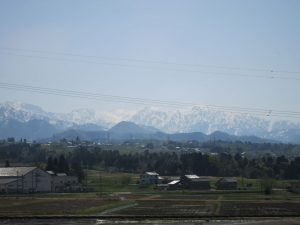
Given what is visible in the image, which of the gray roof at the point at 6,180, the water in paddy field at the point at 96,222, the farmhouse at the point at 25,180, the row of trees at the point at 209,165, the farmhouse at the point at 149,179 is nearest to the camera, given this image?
the water in paddy field at the point at 96,222

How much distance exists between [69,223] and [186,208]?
14.6 meters

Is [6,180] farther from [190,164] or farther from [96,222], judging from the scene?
[96,222]

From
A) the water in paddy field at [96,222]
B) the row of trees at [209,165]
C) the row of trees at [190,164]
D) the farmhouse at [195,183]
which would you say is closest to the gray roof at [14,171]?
the row of trees at [190,164]

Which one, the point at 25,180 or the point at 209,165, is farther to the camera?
the point at 209,165

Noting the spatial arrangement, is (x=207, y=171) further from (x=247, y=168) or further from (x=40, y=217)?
(x=40, y=217)

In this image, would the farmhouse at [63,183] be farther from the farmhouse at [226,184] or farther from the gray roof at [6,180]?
the farmhouse at [226,184]

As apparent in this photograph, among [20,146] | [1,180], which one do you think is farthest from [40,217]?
[20,146]

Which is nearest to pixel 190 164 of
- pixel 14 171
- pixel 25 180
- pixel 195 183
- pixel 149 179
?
pixel 149 179

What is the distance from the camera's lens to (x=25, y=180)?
7788 centimetres

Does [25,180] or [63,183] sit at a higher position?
[25,180]

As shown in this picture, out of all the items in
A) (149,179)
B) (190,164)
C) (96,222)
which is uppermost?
(96,222)

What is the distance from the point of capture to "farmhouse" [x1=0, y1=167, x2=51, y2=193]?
76.0 m

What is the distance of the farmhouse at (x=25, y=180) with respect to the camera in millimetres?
76000

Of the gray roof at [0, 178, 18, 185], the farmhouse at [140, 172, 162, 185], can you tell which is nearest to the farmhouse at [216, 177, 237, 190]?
the farmhouse at [140, 172, 162, 185]
